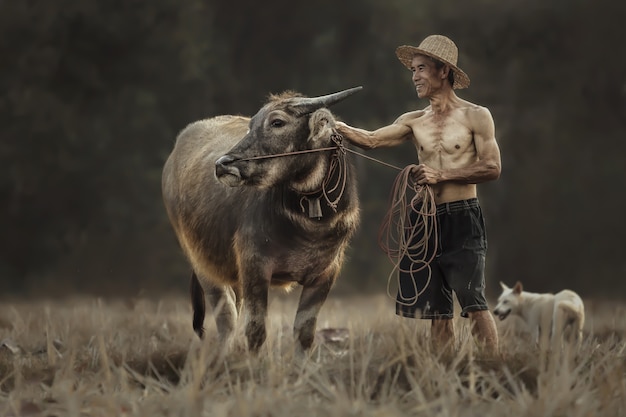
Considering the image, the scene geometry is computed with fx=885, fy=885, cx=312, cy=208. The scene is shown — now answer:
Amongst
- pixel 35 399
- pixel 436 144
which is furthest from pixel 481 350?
pixel 35 399

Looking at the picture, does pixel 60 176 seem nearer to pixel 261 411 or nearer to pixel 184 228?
pixel 184 228

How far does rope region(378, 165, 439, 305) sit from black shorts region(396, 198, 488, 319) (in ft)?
0.04

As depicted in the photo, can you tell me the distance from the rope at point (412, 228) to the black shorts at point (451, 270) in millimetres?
13

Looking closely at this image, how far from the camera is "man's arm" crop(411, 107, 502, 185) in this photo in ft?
15.7

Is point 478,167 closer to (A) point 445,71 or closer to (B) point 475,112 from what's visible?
(B) point 475,112

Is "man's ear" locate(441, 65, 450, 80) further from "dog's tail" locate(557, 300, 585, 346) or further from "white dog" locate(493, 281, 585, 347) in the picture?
"dog's tail" locate(557, 300, 585, 346)

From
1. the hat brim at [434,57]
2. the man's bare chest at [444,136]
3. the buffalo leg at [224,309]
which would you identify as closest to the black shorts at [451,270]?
the man's bare chest at [444,136]

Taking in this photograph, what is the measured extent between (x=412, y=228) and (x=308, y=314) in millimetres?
1033

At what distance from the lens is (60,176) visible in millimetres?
12586

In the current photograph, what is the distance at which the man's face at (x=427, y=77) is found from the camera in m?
4.99

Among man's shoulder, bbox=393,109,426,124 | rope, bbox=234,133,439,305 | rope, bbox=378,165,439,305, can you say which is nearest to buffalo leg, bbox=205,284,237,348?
rope, bbox=234,133,439,305

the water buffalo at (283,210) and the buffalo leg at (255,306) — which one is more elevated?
the water buffalo at (283,210)

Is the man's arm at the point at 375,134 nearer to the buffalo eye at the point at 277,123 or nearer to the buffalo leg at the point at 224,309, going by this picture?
the buffalo eye at the point at 277,123

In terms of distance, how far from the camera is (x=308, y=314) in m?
5.57
